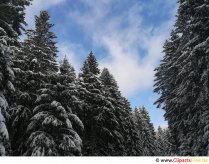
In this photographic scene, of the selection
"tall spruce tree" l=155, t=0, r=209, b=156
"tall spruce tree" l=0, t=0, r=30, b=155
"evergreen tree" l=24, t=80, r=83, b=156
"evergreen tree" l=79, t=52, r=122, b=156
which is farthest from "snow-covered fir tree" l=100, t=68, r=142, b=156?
"tall spruce tree" l=0, t=0, r=30, b=155

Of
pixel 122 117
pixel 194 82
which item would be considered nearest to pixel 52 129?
pixel 194 82

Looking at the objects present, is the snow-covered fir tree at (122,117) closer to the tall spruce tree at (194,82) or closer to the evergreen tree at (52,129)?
the tall spruce tree at (194,82)

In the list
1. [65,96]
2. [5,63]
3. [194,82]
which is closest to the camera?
[5,63]

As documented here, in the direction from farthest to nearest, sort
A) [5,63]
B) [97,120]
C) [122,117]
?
1. [122,117]
2. [97,120]
3. [5,63]

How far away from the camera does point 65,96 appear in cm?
2258

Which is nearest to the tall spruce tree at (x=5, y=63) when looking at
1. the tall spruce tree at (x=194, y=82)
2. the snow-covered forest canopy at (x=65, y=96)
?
the snow-covered forest canopy at (x=65, y=96)

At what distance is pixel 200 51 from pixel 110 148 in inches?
511

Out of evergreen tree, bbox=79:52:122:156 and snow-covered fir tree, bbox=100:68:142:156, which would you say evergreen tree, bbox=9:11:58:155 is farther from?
snow-covered fir tree, bbox=100:68:142:156

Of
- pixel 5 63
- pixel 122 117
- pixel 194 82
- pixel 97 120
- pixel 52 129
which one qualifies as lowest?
pixel 52 129

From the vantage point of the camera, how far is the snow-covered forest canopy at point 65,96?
65.1 ft

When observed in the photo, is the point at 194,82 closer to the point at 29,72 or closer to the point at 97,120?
the point at 97,120

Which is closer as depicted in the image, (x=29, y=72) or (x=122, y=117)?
(x=29, y=72)

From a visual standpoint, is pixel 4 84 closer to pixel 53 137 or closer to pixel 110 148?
pixel 53 137
